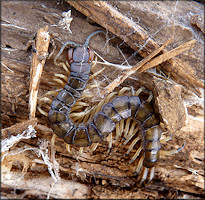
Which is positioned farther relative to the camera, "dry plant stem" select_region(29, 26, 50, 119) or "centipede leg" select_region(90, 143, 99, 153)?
"centipede leg" select_region(90, 143, 99, 153)

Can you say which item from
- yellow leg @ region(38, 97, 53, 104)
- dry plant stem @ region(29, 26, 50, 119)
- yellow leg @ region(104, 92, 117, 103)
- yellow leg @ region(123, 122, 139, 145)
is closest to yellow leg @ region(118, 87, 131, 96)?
yellow leg @ region(104, 92, 117, 103)

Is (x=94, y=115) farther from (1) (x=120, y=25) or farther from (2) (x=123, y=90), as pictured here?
(1) (x=120, y=25)

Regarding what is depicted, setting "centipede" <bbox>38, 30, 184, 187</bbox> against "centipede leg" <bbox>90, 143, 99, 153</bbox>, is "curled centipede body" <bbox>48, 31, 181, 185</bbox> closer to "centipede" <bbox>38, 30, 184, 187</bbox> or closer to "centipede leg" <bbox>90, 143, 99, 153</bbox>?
"centipede" <bbox>38, 30, 184, 187</bbox>

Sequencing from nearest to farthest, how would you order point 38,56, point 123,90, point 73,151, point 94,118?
point 38,56 < point 94,118 < point 123,90 < point 73,151

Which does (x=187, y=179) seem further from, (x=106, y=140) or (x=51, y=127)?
(x=51, y=127)

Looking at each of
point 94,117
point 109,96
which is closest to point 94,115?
point 94,117

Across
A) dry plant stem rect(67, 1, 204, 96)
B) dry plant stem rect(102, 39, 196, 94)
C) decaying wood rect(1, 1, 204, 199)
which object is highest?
dry plant stem rect(67, 1, 204, 96)

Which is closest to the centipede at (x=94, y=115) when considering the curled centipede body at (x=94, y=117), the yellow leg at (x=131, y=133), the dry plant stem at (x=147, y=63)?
the curled centipede body at (x=94, y=117)
